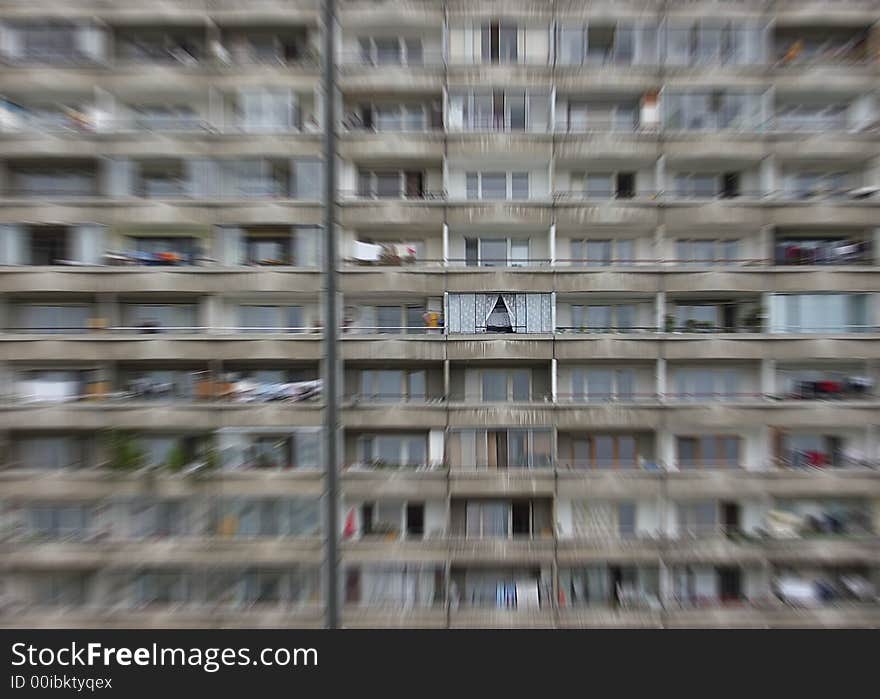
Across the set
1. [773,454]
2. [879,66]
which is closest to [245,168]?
[773,454]

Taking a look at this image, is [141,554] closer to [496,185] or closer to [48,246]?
[48,246]

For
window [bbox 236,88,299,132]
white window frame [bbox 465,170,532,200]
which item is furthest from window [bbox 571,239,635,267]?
window [bbox 236,88,299,132]

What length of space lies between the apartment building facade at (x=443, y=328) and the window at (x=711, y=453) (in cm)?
10

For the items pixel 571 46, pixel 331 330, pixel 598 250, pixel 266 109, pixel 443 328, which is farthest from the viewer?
pixel 598 250

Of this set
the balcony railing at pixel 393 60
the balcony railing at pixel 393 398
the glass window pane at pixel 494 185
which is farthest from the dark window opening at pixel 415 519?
the balcony railing at pixel 393 60

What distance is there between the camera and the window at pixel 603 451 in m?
9.00

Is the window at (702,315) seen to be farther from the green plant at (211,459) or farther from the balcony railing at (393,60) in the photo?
the green plant at (211,459)

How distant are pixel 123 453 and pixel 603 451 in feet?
32.1

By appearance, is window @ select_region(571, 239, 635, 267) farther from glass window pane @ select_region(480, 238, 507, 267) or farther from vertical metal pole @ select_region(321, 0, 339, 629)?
vertical metal pole @ select_region(321, 0, 339, 629)

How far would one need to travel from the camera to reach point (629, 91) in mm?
8945

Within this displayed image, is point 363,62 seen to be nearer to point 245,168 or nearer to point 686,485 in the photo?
point 245,168

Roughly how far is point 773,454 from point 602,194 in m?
6.50

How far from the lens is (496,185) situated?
941 cm

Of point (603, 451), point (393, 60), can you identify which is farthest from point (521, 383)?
point (393, 60)
